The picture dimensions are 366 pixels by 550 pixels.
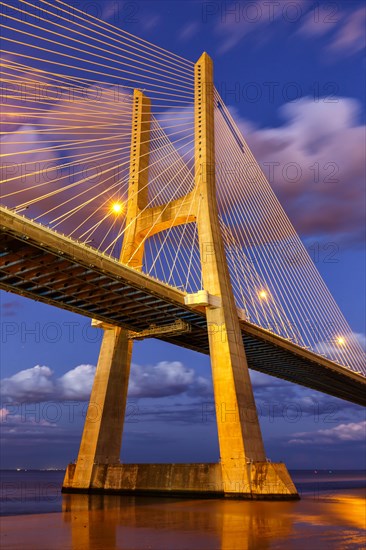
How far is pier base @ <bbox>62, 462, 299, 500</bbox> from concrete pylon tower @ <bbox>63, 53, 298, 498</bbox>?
A: 49 millimetres

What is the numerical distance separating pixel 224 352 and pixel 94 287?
782cm

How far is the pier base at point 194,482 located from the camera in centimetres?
2962

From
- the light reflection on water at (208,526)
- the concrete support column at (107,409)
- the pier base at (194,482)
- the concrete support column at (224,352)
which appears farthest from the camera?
the concrete support column at (107,409)

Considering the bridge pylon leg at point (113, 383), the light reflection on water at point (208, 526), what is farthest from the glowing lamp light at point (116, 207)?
the light reflection on water at point (208, 526)

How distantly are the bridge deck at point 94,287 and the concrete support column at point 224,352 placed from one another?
174 centimetres

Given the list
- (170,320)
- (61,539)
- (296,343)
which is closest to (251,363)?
(296,343)

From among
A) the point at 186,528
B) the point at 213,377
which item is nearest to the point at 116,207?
the point at 213,377

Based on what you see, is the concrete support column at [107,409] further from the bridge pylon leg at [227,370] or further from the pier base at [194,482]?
the bridge pylon leg at [227,370]

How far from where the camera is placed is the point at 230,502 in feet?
91.1

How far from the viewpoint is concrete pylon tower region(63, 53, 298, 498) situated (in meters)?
30.7

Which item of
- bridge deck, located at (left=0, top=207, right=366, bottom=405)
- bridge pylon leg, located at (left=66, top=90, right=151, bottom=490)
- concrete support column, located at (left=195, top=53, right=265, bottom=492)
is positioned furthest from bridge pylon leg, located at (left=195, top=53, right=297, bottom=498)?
bridge pylon leg, located at (left=66, top=90, right=151, bottom=490)

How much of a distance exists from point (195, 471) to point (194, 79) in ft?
79.2

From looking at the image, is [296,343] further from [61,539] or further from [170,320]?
[61,539]

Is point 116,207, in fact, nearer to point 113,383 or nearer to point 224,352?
point 224,352
